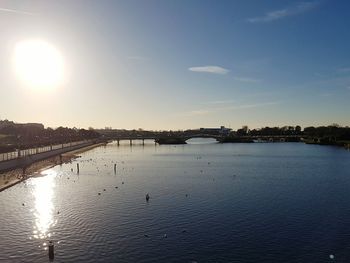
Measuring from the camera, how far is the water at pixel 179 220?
36.2 m

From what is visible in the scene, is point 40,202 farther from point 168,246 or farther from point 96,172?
point 96,172

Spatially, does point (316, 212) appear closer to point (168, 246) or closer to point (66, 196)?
point (168, 246)

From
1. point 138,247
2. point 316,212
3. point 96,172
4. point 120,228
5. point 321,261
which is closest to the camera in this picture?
point 321,261

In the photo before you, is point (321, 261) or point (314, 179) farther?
point (314, 179)

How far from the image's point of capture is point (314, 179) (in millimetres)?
84438

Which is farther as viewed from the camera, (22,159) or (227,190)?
(22,159)

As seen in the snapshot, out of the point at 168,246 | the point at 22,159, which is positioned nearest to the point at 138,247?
the point at 168,246

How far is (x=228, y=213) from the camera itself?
51.2m

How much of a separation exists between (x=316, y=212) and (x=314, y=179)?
3403cm

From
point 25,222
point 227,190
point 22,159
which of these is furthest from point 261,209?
point 22,159

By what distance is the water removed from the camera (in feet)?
119

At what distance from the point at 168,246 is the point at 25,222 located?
2027cm

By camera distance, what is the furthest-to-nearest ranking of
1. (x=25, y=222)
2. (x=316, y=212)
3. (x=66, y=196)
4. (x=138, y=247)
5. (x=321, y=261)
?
(x=66, y=196)
(x=316, y=212)
(x=25, y=222)
(x=138, y=247)
(x=321, y=261)

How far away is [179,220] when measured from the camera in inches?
1880
